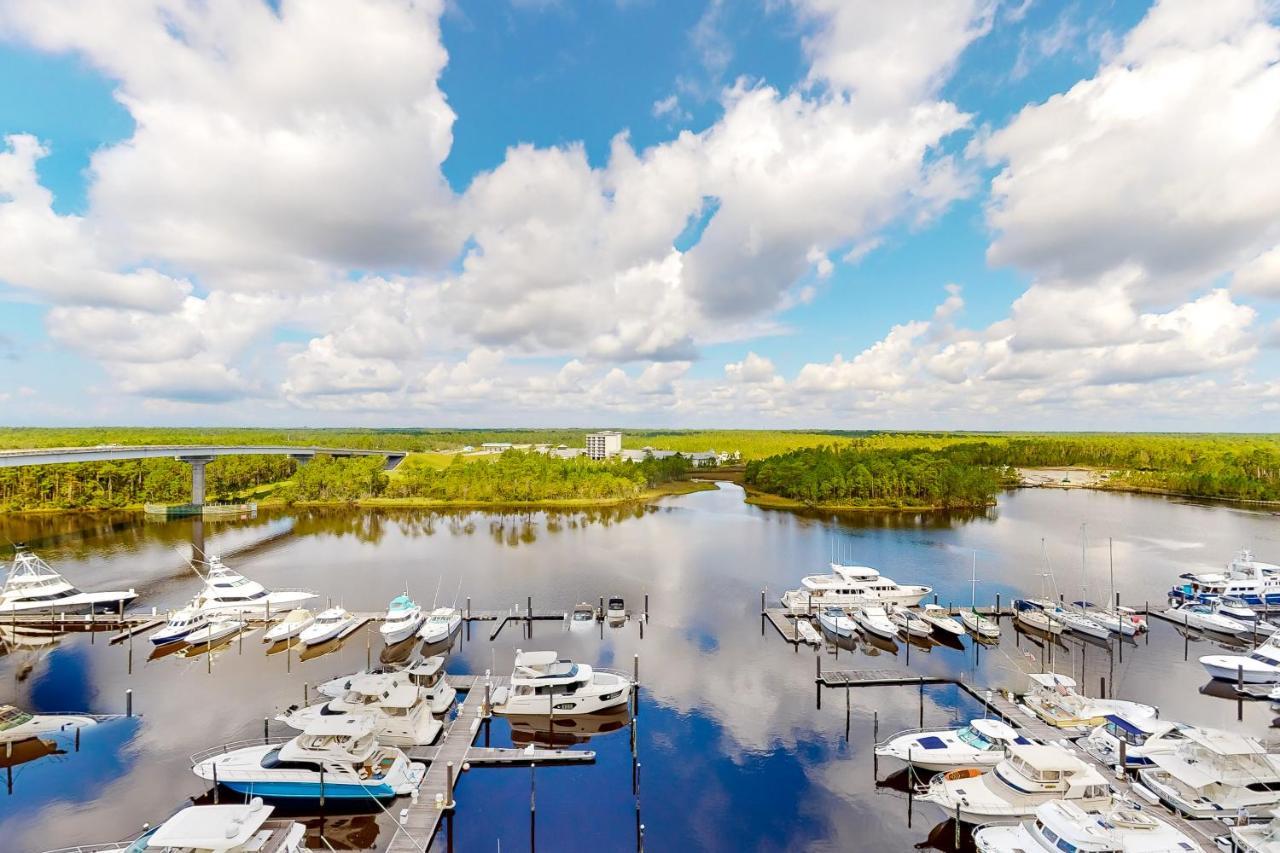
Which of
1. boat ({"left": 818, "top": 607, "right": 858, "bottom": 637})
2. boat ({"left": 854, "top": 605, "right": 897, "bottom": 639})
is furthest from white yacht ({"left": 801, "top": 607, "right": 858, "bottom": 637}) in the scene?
boat ({"left": 854, "top": 605, "right": 897, "bottom": 639})

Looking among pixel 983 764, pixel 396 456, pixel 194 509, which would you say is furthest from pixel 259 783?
pixel 396 456

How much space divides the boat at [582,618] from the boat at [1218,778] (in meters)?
25.2

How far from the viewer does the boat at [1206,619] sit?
36062 mm

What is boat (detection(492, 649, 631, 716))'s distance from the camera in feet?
84.2

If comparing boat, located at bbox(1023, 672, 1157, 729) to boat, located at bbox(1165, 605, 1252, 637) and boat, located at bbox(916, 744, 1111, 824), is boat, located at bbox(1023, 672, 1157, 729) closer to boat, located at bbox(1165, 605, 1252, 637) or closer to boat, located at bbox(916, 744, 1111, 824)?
boat, located at bbox(916, 744, 1111, 824)

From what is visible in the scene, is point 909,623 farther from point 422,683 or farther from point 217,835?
point 217,835

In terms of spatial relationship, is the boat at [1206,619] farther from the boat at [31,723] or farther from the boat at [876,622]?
the boat at [31,723]

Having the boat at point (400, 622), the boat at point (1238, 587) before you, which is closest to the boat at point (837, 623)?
the boat at point (1238, 587)

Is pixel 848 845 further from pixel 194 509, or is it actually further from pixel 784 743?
pixel 194 509

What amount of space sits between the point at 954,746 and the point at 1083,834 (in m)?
6.11

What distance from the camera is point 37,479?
8100cm

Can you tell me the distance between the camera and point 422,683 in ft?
90.5

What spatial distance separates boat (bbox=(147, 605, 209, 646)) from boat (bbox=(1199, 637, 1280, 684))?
51.1 m

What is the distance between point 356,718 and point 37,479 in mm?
89545
